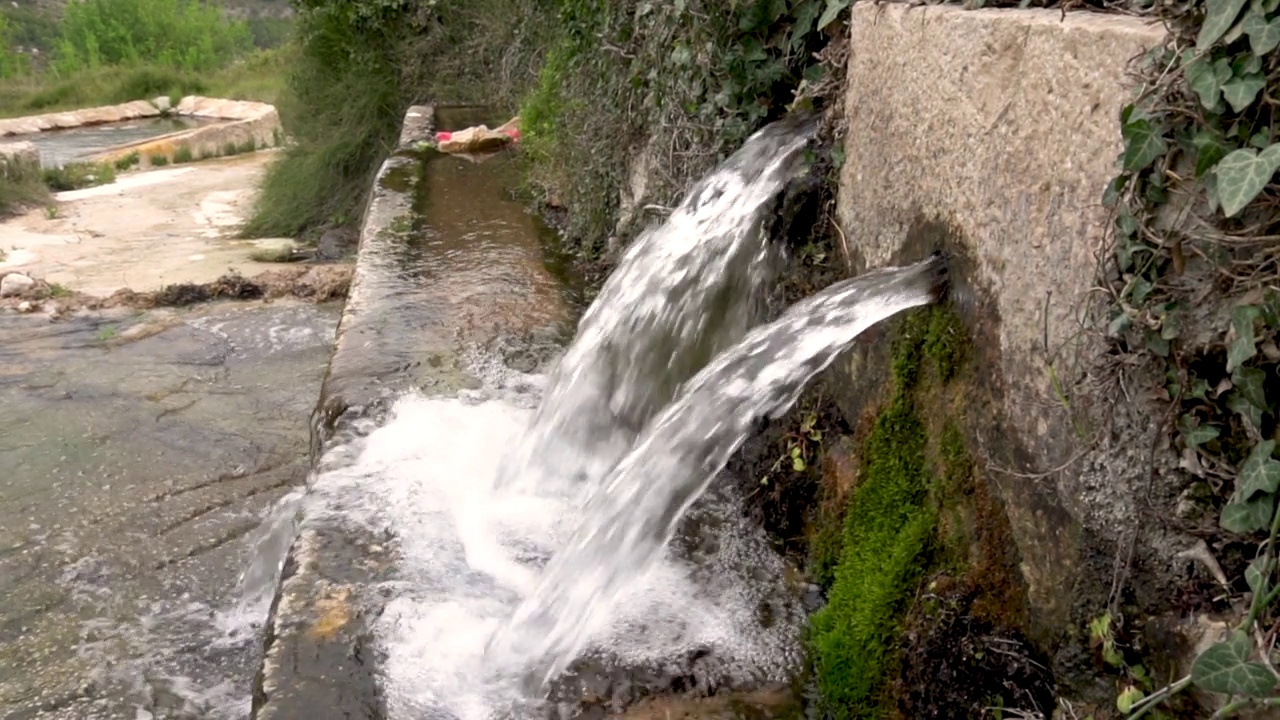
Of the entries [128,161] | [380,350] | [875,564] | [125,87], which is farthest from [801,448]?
[125,87]

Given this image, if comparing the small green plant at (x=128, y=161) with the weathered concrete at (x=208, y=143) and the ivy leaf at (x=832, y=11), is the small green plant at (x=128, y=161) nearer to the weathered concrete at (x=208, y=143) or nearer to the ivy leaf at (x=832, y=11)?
the weathered concrete at (x=208, y=143)

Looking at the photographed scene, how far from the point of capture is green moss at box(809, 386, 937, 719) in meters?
2.04

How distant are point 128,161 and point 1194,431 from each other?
19.2m

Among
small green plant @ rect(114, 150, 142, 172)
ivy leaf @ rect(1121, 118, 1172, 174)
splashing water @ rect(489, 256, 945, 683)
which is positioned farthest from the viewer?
small green plant @ rect(114, 150, 142, 172)

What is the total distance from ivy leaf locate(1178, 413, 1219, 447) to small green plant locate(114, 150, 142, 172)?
62.1 ft

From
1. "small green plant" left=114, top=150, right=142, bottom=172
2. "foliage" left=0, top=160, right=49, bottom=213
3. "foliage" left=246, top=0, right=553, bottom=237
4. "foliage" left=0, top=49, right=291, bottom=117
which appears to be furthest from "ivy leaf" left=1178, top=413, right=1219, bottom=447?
"foliage" left=0, top=49, right=291, bottom=117

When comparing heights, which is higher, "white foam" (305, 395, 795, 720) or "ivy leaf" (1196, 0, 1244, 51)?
"ivy leaf" (1196, 0, 1244, 51)

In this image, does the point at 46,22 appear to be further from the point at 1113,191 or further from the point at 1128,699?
the point at 1128,699

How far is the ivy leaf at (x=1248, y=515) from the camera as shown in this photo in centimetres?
130

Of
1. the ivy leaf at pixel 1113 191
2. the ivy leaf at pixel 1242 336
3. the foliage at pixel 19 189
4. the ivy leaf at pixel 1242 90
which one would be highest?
the ivy leaf at pixel 1242 90

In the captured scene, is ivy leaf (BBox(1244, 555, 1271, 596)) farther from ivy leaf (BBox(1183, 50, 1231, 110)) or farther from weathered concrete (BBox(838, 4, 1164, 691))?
ivy leaf (BBox(1183, 50, 1231, 110))

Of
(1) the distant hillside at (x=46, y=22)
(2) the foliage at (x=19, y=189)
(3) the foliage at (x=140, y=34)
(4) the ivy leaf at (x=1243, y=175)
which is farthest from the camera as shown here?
(1) the distant hillside at (x=46, y=22)

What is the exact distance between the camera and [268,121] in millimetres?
21578

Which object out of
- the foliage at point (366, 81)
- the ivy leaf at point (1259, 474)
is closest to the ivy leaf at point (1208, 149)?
the ivy leaf at point (1259, 474)
